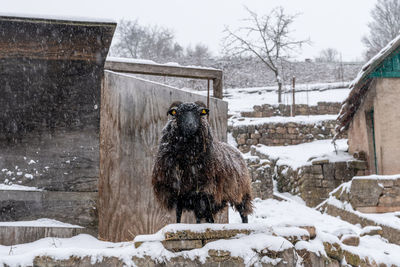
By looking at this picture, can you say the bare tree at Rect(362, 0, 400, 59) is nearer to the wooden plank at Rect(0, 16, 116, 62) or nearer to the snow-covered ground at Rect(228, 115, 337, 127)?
the snow-covered ground at Rect(228, 115, 337, 127)

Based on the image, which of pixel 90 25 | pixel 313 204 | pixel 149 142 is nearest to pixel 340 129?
pixel 313 204

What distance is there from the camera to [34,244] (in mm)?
4238

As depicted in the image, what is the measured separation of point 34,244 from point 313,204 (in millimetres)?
12066

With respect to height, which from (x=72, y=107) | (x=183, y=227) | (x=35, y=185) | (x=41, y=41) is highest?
(x=41, y=41)

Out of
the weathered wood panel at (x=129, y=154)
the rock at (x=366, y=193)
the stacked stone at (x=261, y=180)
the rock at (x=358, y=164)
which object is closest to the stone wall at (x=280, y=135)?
the rock at (x=358, y=164)

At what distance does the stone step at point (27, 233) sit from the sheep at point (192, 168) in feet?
3.62

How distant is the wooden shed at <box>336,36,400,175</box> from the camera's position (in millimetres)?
12508

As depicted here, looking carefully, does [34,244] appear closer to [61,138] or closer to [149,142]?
[61,138]

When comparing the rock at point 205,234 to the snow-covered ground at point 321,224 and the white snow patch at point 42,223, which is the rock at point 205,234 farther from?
the white snow patch at point 42,223

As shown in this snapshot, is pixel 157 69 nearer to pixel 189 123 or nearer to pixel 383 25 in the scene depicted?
pixel 189 123

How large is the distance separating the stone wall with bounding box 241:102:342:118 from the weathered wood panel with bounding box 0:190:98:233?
66.5ft

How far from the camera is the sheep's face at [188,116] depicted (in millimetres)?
3934

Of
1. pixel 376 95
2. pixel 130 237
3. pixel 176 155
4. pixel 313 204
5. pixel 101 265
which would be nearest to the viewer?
pixel 101 265

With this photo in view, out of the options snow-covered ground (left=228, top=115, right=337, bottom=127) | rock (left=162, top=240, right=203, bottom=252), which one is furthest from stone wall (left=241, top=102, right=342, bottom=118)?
rock (left=162, top=240, right=203, bottom=252)
